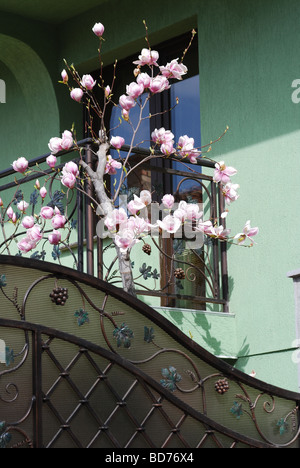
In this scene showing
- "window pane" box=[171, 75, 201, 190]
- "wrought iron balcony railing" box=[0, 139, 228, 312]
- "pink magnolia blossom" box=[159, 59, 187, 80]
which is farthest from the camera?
"window pane" box=[171, 75, 201, 190]

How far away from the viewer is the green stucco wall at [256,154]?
6305 millimetres

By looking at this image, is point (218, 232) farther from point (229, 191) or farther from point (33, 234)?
point (33, 234)

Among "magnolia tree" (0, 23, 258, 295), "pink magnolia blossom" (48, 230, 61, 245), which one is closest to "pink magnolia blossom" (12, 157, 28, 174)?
"magnolia tree" (0, 23, 258, 295)

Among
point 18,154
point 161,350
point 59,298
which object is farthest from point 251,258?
point 18,154

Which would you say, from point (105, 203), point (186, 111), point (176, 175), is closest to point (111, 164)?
point (105, 203)

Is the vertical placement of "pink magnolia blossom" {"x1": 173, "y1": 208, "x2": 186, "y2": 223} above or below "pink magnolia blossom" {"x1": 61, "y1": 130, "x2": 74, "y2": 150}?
below

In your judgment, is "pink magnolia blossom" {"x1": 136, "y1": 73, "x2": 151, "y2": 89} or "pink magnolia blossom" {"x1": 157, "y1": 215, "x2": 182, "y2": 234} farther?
"pink magnolia blossom" {"x1": 136, "y1": 73, "x2": 151, "y2": 89}

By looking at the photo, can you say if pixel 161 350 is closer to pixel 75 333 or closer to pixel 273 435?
pixel 75 333

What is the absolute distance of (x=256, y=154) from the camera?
6.67m

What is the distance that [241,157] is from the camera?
678cm

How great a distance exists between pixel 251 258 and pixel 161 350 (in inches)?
88.5

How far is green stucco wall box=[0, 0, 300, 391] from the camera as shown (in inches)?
248

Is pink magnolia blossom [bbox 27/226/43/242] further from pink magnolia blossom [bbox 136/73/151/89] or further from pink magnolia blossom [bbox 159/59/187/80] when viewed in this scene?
pink magnolia blossom [bbox 159/59/187/80]

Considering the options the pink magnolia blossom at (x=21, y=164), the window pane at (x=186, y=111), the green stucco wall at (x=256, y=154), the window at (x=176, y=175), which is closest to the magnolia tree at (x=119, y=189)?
the pink magnolia blossom at (x=21, y=164)
